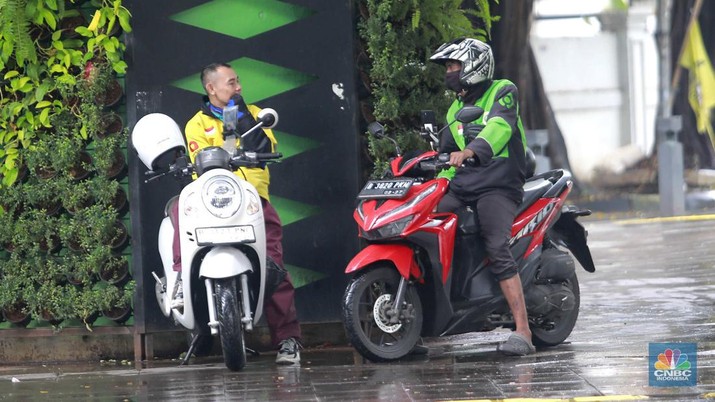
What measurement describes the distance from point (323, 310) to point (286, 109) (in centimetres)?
130

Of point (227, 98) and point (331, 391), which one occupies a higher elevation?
point (227, 98)

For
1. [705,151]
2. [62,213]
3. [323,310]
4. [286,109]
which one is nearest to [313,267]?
[323,310]

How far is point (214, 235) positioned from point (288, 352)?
3.53 ft

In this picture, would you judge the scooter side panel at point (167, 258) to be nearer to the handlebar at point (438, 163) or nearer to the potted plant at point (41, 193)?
the potted plant at point (41, 193)

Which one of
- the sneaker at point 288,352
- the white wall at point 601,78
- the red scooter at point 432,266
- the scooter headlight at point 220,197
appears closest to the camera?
the scooter headlight at point 220,197

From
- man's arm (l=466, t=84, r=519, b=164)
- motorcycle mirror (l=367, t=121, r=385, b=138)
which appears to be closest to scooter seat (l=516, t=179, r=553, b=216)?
man's arm (l=466, t=84, r=519, b=164)

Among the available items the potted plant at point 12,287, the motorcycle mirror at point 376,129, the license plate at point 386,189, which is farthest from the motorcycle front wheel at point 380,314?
the potted plant at point 12,287

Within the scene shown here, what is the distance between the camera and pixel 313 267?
9625mm

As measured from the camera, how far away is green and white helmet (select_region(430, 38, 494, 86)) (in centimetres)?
889

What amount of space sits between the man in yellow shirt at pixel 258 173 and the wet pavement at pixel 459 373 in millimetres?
194

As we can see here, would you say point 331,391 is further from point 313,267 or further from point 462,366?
point 313,267

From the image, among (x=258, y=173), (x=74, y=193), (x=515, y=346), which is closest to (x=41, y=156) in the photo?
(x=74, y=193)

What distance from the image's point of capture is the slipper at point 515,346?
8922mm

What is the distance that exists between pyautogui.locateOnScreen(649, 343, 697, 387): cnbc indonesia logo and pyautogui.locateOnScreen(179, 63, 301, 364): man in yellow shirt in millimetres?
2213
